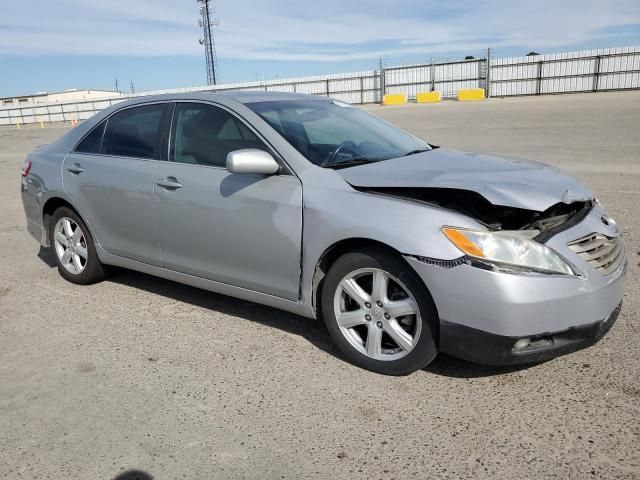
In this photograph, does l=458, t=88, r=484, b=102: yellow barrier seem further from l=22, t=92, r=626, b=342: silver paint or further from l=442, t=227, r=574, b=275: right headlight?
l=442, t=227, r=574, b=275: right headlight

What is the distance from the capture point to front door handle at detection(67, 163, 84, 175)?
470 centimetres

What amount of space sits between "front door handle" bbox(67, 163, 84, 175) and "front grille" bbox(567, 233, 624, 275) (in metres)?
3.83

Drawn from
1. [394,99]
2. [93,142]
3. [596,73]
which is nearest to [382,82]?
[394,99]

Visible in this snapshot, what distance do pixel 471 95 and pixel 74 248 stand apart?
37.7 meters

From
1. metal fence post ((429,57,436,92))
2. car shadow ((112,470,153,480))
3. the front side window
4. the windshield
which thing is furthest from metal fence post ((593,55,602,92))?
car shadow ((112,470,153,480))

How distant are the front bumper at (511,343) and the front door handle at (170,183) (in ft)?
6.96

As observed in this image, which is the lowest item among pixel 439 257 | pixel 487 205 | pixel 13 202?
pixel 13 202

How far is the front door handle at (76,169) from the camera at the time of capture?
4.70 meters

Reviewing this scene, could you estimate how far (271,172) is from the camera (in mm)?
3438

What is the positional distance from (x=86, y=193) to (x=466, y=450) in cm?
361

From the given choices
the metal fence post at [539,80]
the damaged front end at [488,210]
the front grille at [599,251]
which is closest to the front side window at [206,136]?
the damaged front end at [488,210]

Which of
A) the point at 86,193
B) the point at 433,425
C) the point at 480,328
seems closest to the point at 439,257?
the point at 480,328

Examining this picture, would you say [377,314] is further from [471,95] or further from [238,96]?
[471,95]

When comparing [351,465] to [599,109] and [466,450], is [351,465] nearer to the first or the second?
[466,450]
